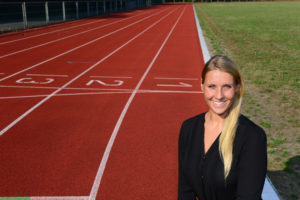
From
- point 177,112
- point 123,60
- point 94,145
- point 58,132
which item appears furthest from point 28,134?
point 123,60

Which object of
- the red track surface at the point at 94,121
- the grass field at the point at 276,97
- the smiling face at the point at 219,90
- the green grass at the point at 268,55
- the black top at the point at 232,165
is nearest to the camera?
the black top at the point at 232,165

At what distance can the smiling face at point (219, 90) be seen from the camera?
7.36ft

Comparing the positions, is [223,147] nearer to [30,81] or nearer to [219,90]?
[219,90]

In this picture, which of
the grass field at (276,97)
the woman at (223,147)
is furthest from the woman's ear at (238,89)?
the grass field at (276,97)

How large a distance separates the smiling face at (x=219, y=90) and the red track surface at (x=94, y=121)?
2.59 m

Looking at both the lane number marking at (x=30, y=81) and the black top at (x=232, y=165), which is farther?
the lane number marking at (x=30, y=81)

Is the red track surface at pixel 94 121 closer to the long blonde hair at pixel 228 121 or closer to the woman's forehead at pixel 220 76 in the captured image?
the long blonde hair at pixel 228 121

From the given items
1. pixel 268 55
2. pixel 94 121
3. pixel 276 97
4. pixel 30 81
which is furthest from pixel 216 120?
pixel 268 55

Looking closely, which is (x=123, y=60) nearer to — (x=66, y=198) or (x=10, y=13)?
(x=66, y=198)

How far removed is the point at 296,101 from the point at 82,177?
586cm

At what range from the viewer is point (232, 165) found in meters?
2.16

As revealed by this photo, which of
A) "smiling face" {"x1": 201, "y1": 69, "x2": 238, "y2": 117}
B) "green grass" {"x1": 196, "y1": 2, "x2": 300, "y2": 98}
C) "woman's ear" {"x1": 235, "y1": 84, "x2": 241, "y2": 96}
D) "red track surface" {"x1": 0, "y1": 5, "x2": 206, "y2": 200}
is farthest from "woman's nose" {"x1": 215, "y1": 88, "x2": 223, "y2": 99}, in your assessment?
"green grass" {"x1": 196, "y1": 2, "x2": 300, "y2": 98}

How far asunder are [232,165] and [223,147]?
0.43 feet

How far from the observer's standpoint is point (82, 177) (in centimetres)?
509
